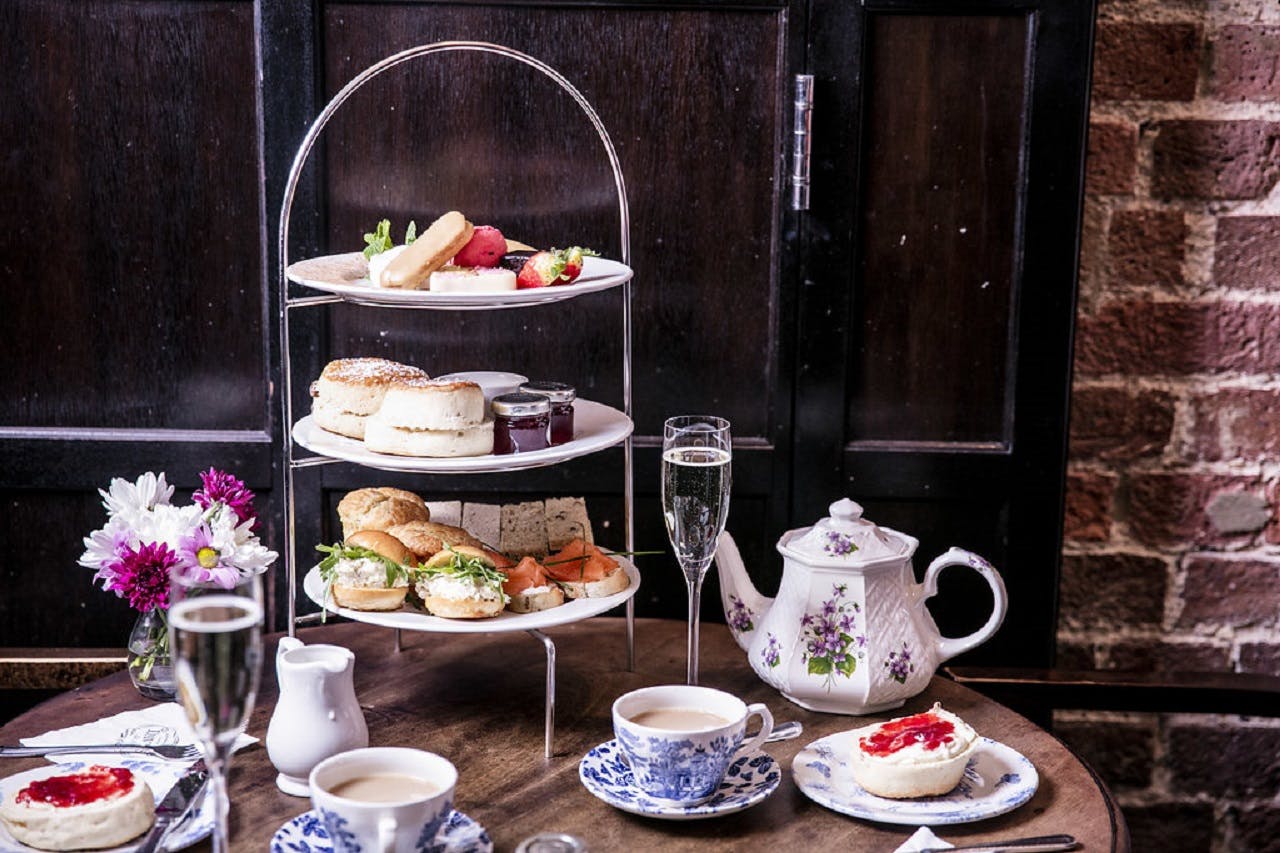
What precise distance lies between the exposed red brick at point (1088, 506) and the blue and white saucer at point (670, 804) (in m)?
0.99

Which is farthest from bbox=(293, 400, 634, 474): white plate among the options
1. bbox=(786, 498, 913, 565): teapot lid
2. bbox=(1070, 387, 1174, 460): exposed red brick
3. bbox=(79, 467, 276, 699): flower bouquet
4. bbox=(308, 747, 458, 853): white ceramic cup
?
bbox=(1070, 387, 1174, 460): exposed red brick

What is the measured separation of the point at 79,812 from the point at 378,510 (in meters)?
Answer: 0.53

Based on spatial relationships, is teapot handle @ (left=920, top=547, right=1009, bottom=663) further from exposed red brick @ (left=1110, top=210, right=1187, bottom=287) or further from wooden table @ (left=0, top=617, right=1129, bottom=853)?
exposed red brick @ (left=1110, top=210, right=1187, bottom=287)

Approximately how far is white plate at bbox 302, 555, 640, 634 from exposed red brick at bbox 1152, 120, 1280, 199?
44.4 inches

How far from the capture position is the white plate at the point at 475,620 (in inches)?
58.3

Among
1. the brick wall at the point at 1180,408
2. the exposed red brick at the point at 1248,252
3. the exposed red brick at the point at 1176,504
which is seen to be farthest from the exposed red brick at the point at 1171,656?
the exposed red brick at the point at 1248,252

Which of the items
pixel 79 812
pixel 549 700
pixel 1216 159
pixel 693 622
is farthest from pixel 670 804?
pixel 1216 159

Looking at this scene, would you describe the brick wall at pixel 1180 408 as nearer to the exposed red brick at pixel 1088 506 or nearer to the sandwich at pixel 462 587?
the exposed red brick at pixel 1088 506

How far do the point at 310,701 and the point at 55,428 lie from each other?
38.8 inches

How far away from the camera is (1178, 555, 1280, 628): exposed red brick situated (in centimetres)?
224

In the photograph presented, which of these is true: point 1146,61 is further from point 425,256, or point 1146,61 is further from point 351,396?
point 351,396

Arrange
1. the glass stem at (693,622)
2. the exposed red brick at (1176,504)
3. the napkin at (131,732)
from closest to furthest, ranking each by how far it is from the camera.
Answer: the napkin at (131,732), the glass stem at (693,622), the exposed red brick at (1176,504)

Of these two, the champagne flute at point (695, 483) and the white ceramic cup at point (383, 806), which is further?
the champagne flute at point (695, 483)

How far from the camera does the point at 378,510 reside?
1.66 m
